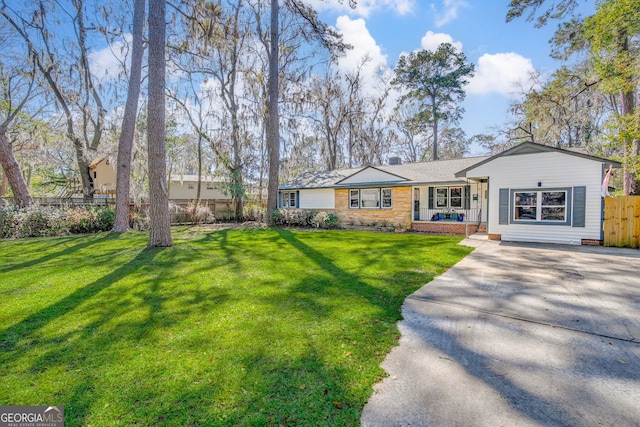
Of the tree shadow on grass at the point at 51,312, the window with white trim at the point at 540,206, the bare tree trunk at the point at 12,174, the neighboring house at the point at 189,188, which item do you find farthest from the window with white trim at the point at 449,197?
the neighboring house at the point at 189,188

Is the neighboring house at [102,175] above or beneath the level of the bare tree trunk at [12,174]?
above

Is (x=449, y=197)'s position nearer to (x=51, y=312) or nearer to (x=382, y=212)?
(x=382, y=212)

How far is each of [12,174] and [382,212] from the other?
628 inches

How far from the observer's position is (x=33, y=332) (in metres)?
3.13

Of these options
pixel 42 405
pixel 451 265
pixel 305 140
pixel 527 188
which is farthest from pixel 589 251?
pixel 305 140

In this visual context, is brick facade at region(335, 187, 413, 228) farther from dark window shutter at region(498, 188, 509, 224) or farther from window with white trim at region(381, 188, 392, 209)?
dark window shutter at region(498, 188, 509, 224)

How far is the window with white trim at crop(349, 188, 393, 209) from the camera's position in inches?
576

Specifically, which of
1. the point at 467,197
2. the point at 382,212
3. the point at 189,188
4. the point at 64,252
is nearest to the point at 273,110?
the point at 382,212

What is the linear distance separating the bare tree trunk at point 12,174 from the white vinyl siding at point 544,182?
17847 mm

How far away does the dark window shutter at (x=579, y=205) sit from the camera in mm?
8891

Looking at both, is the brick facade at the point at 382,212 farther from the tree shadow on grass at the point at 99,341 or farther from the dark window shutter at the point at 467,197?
the tree shadow on grass at the point at 99,341

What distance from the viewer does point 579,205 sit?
895cm

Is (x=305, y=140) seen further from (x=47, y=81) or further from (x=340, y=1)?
(x=47, y=81)

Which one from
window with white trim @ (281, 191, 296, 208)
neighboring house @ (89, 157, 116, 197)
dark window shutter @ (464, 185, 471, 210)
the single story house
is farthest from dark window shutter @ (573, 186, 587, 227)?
neighboring house @ (89, 157, 116, 197)
